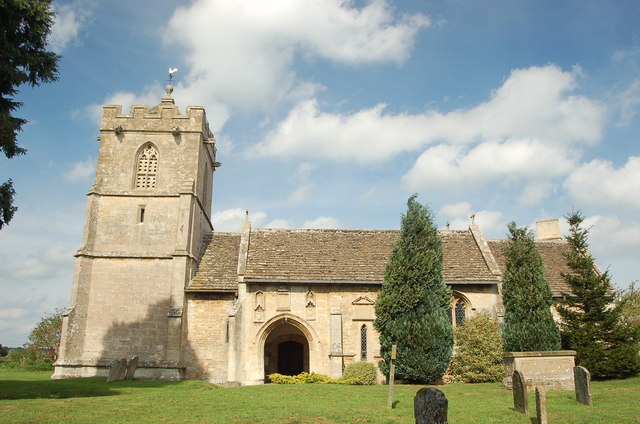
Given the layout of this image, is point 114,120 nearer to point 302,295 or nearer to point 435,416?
point 302,295

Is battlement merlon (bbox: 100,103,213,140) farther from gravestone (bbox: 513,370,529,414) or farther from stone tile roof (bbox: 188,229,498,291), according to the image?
gravestone (bbox: 513,370,529,414)

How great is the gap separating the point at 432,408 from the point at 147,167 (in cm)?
2521

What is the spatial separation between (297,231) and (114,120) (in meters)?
12.1

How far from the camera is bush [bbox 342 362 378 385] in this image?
22.8 m

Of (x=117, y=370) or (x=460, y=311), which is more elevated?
(x=460, y=311)

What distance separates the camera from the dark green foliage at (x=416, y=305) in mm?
21719

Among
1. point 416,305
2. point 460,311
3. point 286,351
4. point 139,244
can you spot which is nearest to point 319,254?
point 286,351

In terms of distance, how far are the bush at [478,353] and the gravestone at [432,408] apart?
59.5 ft

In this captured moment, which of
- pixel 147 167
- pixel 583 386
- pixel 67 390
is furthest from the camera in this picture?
pixel 147 167

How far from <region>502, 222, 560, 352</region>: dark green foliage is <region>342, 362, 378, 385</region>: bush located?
19.7 ft

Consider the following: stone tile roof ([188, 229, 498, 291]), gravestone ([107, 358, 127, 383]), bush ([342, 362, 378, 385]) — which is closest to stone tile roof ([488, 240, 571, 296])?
stone tile roof ([188, 229, 498, 291])

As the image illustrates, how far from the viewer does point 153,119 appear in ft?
94.0

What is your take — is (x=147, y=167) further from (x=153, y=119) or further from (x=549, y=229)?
(x=549, y=229)

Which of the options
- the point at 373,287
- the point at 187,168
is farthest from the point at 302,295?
the point at 187,168
